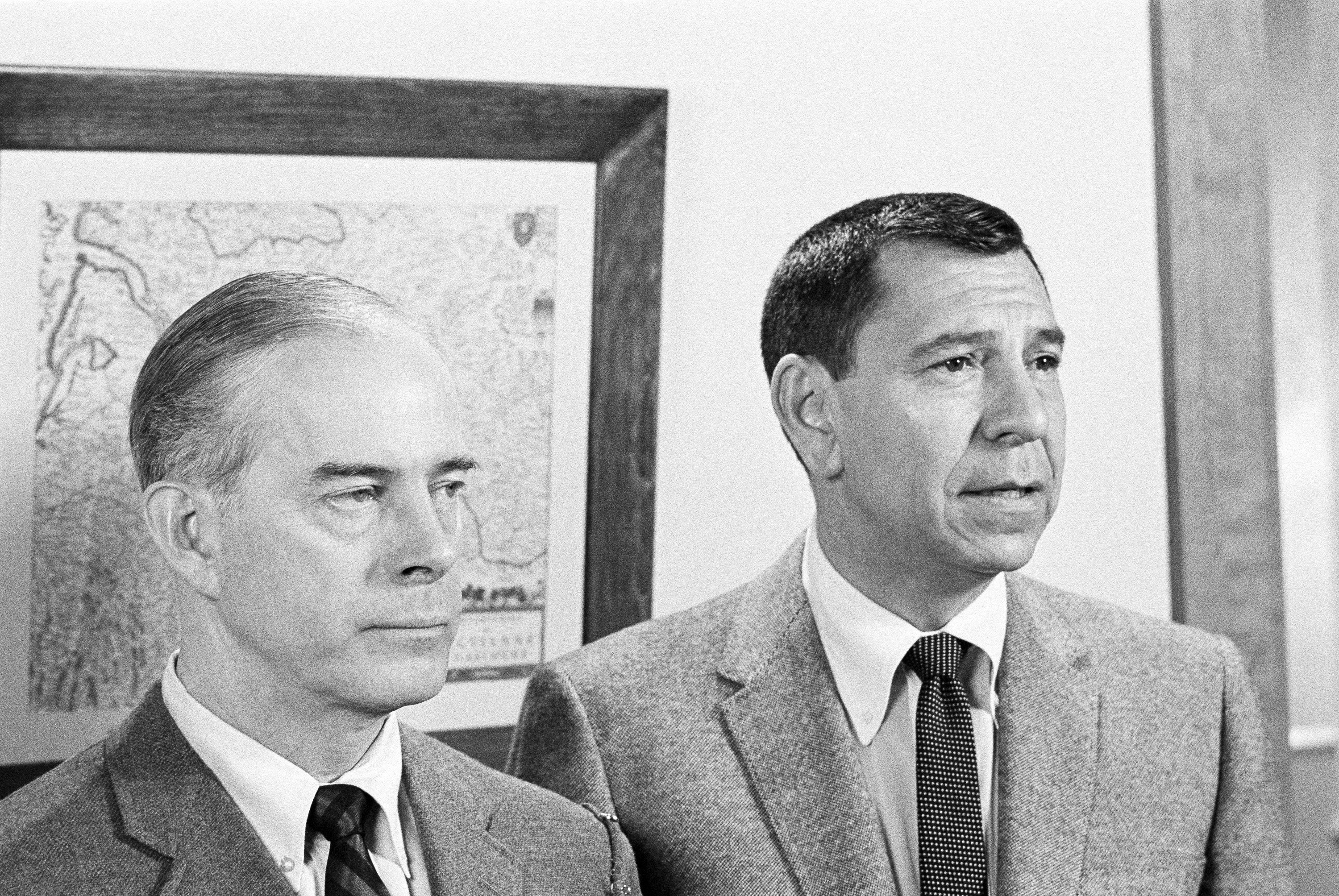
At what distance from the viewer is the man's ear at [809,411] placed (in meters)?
1.89

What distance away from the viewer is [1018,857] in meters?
1.73

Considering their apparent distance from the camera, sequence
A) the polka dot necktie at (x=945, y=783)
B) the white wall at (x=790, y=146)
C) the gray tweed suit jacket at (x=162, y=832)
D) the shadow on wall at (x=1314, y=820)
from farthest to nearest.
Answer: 1. the shadow on wall at (x=1314, y=820)
2. the white wall at (x=790, y=146)
3. the polka dot necktie at (x=945, y=783)
4. the gray tweed suit jacket at (x=162, y=832)

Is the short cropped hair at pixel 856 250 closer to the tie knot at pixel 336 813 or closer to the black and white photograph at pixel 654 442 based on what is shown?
the black and white photograph at pixel 654 442

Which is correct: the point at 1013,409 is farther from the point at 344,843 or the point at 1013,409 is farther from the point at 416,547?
the point at 344,843

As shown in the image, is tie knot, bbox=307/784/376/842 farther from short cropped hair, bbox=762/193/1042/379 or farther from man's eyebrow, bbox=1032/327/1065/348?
man's eyebrow, bbox=1032/327/1065/348

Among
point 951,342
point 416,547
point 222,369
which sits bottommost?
point 416,547

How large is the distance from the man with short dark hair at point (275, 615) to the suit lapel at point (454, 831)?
0.02m

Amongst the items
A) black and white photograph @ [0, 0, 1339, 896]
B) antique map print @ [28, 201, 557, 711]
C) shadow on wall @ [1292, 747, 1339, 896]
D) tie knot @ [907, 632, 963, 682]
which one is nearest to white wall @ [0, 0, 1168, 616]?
black and white photograph @ [0, 0, 1339, 896]

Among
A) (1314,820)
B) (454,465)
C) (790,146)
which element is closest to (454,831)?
(454,465)

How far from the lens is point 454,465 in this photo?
150cm

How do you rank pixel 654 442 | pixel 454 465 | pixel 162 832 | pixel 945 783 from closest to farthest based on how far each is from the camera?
pixel 162 832 < pixel 454 465 < pixel 945 783 < pixel 654 442

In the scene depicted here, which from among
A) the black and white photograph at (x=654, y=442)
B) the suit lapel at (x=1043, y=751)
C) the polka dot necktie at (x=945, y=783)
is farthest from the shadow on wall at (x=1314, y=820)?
the polka dot necktie at (x=945, y=783)

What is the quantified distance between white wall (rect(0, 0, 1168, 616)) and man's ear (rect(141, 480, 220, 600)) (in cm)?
78

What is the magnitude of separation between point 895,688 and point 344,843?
2.37 feet
